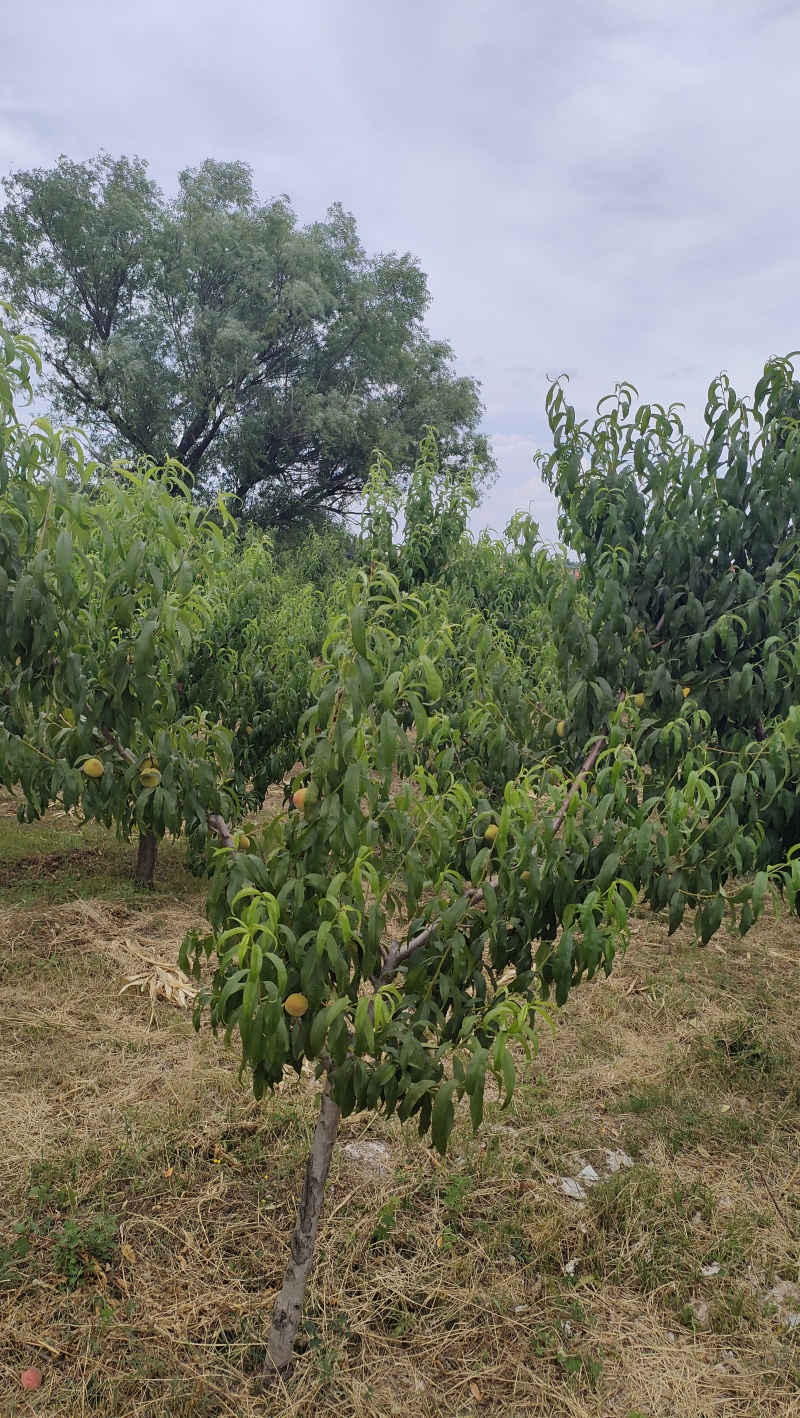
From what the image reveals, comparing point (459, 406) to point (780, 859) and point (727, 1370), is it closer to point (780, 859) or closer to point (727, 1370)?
point (780, 859)

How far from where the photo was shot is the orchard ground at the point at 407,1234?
256 cm

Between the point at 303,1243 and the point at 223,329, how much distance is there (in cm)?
2011

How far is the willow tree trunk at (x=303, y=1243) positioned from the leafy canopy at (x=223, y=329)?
63.9 feet

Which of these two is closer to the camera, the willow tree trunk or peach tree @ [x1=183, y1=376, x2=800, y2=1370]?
peach tree @ [x1=183, y1=376, x2=800, y2=1370]

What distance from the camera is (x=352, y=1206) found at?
3219mm

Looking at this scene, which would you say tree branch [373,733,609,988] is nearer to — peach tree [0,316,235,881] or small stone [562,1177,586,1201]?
peach tree [0,316,235,881]

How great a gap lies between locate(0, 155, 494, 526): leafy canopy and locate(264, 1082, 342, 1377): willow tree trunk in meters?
19.5

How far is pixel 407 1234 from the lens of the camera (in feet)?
10.2

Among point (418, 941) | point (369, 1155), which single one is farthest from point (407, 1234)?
point (418, 941)

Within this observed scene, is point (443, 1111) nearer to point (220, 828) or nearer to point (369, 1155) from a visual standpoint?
point (220, 828)

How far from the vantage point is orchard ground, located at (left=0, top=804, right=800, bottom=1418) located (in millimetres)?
2564

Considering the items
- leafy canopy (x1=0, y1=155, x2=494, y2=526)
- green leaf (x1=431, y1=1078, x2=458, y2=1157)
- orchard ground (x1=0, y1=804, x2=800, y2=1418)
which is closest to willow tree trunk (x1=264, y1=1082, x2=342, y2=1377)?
orchard ground (x1=0, y1=804, x2=800, y2=1418)

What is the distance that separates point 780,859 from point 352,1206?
6.96 feet

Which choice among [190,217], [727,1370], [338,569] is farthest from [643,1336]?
[190,217]
